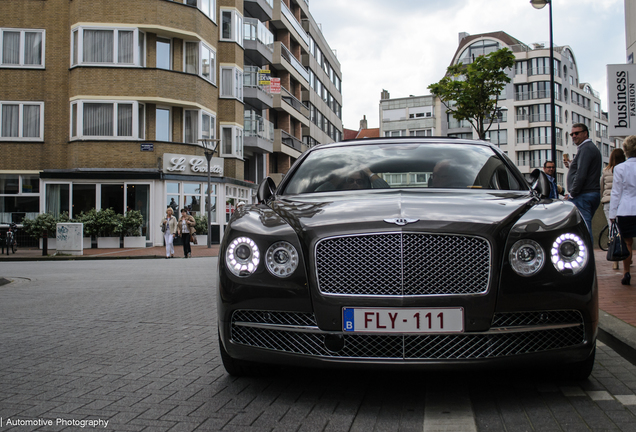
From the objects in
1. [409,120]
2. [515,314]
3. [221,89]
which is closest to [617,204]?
[515,314]

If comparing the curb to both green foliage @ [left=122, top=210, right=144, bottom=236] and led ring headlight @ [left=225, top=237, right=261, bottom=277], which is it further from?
green foliage @ [left=122, top=210, right=144, bottom=236]

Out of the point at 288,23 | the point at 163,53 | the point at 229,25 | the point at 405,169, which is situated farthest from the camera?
the point at 288,23

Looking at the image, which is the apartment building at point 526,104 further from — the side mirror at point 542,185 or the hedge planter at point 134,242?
the side mirror at point 542,185

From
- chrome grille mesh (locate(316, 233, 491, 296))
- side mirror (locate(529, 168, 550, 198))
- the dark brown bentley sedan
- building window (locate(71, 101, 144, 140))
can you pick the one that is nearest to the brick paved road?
the dark brown bentley sedan

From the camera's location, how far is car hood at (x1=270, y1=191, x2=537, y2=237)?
338cm

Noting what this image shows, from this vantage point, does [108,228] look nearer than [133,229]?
Yes

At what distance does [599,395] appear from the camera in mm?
3547

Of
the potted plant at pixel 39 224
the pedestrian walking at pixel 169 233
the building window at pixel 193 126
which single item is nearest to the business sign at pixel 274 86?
the building window at pixel 193 126

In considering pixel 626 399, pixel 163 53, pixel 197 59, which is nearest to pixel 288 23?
pixel 197 59

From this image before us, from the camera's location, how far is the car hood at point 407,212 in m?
3.38

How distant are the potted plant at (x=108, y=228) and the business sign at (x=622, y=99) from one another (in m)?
19.6

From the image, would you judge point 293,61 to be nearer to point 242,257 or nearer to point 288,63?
point 288,63

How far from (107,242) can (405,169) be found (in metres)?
23.0

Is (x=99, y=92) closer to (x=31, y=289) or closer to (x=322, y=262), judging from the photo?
(x=31, y=289)
